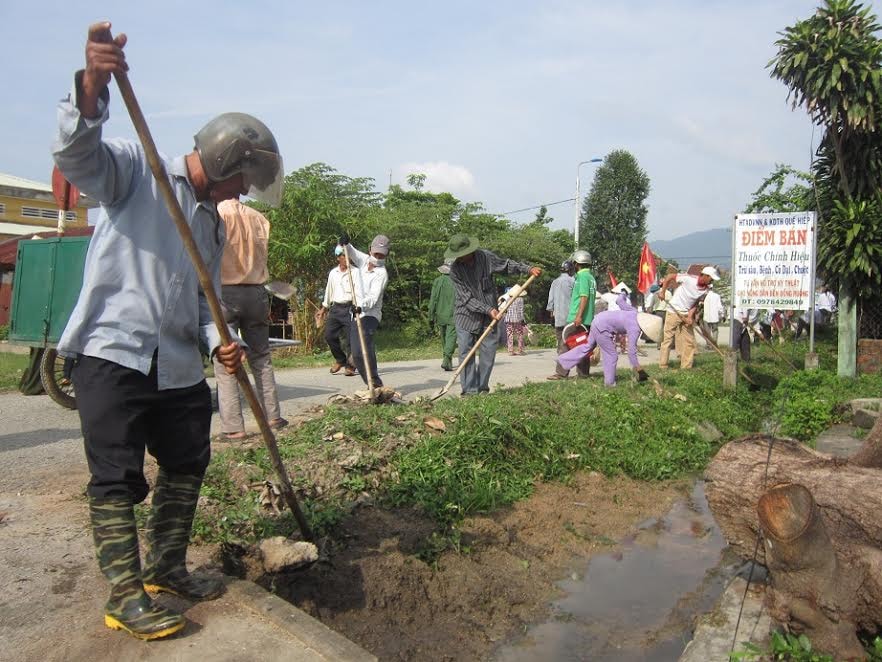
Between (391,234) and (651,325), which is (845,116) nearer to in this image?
(651,325)

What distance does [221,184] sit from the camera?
3076mm

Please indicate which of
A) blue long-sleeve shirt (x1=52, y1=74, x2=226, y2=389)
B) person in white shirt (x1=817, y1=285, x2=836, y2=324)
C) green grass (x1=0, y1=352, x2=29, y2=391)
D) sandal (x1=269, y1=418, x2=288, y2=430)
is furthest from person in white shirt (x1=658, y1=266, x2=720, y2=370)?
blue long-sleeve shirt (x1=52, y1=74, x2=226, y2=389)

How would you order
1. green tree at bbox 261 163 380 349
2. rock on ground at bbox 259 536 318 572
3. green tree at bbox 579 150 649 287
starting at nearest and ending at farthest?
1. rock on ground at bbox 259 536 318 572
2. green tree at bbox 261 163 380 349
3. green tree at bbox 579 150 649 287

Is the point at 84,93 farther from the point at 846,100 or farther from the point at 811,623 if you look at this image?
the point at 846,100

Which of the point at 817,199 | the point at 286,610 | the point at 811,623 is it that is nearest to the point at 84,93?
the point at 286,610

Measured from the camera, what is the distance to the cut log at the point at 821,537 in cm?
319

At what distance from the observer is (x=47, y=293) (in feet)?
24.2

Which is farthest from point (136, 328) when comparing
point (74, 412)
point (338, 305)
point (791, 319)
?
point (791, 319)

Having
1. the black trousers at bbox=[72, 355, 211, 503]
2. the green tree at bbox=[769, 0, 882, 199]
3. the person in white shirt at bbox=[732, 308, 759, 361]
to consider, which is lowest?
the black trousers at bbox=[72, 355, 211, 503]

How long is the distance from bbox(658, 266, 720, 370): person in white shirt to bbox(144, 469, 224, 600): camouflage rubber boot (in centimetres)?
979

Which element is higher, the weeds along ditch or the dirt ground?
the weeds along ditch

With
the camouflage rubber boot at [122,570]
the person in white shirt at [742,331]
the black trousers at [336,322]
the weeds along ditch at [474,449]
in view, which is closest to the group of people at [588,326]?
the weeds along ditch at [474,449]

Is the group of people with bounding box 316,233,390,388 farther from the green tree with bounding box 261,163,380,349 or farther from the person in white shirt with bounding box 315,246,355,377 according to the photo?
the green tree with bounding box 261,163,380,349

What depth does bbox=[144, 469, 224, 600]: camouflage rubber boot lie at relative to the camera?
10.3ft
